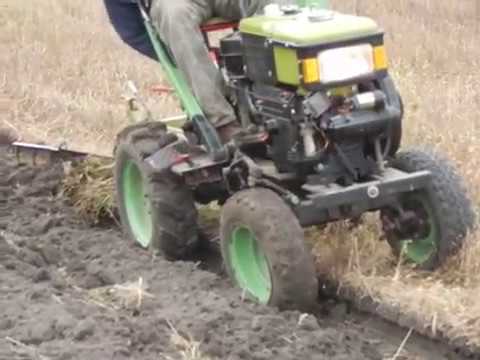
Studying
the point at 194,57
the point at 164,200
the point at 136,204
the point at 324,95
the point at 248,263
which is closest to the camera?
the point at 324,95

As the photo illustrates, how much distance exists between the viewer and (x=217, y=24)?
606cm

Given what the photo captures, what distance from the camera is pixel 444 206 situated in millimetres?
5465

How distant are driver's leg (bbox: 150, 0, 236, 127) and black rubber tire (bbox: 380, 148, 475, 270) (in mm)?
969

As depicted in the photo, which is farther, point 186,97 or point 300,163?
point 186,97

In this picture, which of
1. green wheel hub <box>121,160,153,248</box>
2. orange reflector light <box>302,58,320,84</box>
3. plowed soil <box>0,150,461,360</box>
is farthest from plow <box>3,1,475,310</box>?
green wheel hub <box>121,160,153,248</box>

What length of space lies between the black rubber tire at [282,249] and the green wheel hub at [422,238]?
0.65 m

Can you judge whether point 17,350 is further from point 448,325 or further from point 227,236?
point 448,325

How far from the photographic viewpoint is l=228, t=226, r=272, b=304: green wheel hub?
5.45 meters

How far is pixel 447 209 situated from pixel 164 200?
137 centimetres

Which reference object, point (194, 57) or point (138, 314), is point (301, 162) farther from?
point (138, 314)

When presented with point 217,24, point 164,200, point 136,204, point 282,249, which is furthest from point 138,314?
point 217,24

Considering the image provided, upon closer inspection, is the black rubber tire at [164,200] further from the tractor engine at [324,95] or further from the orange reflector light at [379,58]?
the orange reflector light at [379,58]

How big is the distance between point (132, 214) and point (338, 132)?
1.67 meters

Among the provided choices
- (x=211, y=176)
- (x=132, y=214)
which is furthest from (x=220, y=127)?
(x=132, y=214)
